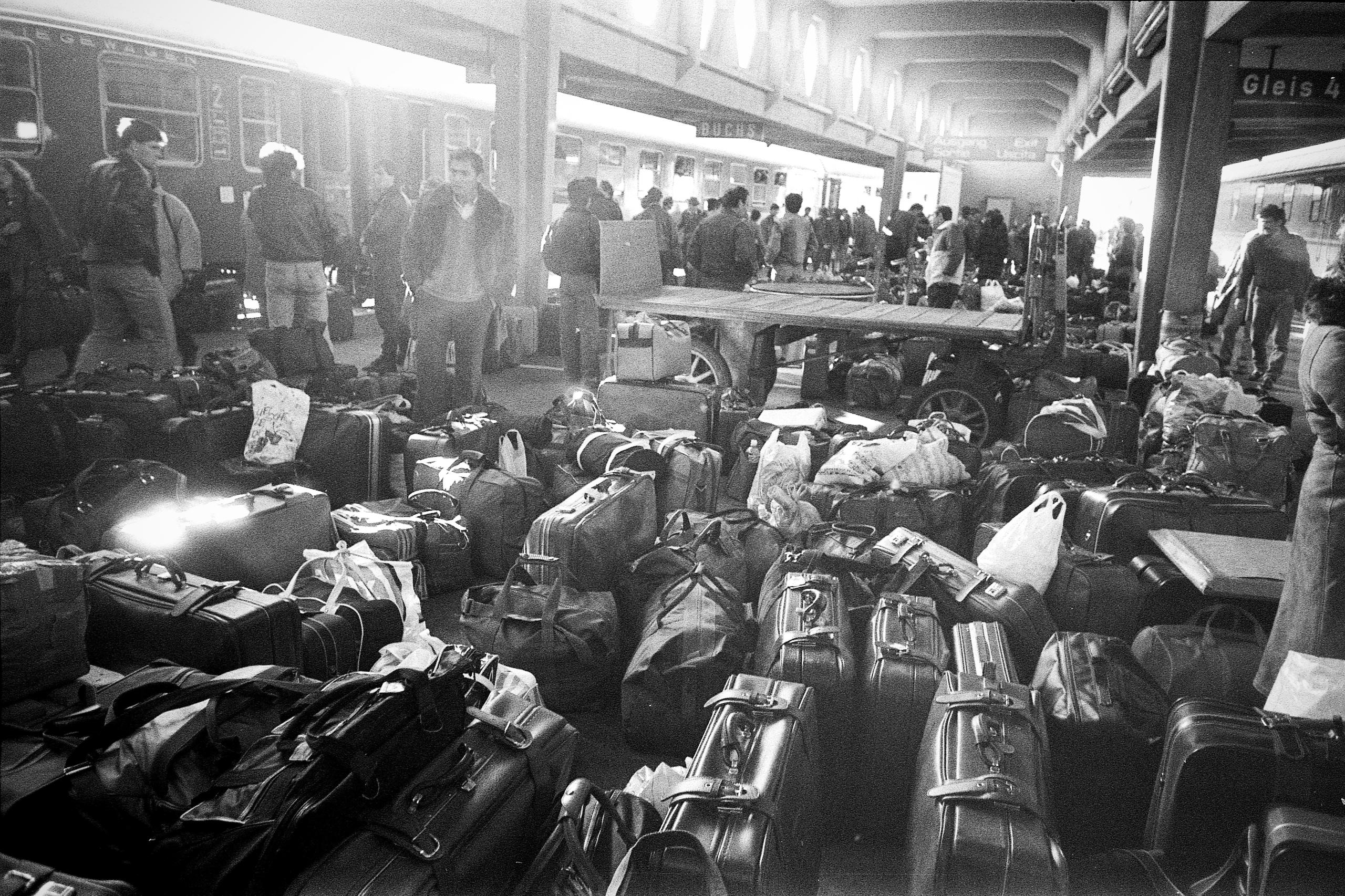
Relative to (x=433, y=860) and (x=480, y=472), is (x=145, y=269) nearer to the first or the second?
(x=480, y=472)

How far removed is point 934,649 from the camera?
9.14ft

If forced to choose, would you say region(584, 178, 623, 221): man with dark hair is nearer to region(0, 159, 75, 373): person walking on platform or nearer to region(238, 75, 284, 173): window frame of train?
region(238, 75, 284, 173): window frame of train

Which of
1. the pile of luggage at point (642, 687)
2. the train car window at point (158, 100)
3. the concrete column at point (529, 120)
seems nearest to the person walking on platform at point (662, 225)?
the concrete column at point (529, 120)

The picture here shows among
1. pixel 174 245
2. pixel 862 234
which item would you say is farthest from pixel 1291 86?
pixel 862 234

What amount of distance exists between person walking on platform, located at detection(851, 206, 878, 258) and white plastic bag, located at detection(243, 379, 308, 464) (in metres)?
18.9

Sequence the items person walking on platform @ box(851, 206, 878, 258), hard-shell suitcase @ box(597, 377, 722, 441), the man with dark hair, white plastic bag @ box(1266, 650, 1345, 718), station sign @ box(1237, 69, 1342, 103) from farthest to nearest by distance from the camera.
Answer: person walking on platform @ box(851, 206, 878, 258) → the man with dark hair → station sign @ box(1237, 69, 1342, 103) → hard-shell suitcase @ box(597, 377, 722, 441) → white plastic bag @ box(1266, 650, 1345, 718)

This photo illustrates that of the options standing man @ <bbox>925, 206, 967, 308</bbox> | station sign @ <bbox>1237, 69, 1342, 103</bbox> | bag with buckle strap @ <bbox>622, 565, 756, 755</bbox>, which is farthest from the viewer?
standing man @ <bbox>925, 206, 967, 308</bbox>

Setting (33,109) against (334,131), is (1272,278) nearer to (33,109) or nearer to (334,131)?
(334,131)

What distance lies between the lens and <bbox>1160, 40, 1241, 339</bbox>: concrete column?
7.61m

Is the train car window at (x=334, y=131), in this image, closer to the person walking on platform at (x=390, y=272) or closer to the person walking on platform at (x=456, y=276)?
the person walking on platform at (x=390, y=272)

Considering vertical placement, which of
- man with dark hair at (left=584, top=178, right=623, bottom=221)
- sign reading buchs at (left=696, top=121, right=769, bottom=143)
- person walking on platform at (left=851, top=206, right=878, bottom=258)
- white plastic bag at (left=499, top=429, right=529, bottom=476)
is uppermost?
sign reading buchs at (left=696, top=121, right=769, bottom=143)

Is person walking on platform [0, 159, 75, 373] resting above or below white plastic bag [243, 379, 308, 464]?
above

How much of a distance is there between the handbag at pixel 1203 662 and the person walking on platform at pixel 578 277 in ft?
18.6

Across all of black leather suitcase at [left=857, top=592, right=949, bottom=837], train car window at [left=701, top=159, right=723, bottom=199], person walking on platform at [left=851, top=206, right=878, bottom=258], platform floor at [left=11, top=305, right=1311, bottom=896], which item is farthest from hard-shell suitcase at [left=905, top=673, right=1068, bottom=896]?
person walking on platform at [left=851, top=206, right=878, bottom=258]
